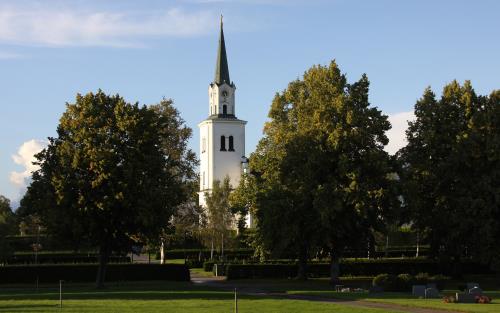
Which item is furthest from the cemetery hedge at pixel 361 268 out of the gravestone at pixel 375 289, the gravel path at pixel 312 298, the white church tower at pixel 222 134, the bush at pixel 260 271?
the white church tower at pixel 222 134

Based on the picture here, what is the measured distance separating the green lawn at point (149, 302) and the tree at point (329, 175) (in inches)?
387

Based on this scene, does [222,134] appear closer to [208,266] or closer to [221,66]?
[221,66]

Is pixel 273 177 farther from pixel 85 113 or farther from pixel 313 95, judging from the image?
pixel 85 113

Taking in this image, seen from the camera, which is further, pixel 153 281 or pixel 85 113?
pixel 153 281

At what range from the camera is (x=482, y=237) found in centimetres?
6081

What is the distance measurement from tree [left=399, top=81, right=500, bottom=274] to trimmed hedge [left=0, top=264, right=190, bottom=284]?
64.2ft

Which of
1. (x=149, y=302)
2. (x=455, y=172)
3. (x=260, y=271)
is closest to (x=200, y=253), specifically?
(x=260, y=271)

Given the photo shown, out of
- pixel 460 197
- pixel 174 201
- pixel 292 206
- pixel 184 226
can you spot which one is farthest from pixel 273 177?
pixel 184 226

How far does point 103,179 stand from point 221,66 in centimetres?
8265

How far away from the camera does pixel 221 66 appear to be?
137 metres

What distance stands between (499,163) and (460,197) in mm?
3781

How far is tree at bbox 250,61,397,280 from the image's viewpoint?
60125 millimetres

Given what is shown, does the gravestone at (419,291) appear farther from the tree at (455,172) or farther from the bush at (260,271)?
the bush at (260,271)

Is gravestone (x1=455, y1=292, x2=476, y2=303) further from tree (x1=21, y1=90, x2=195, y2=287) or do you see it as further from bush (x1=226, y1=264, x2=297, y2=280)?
bush (x1=226, y1=264, x2=297, y2=280)
